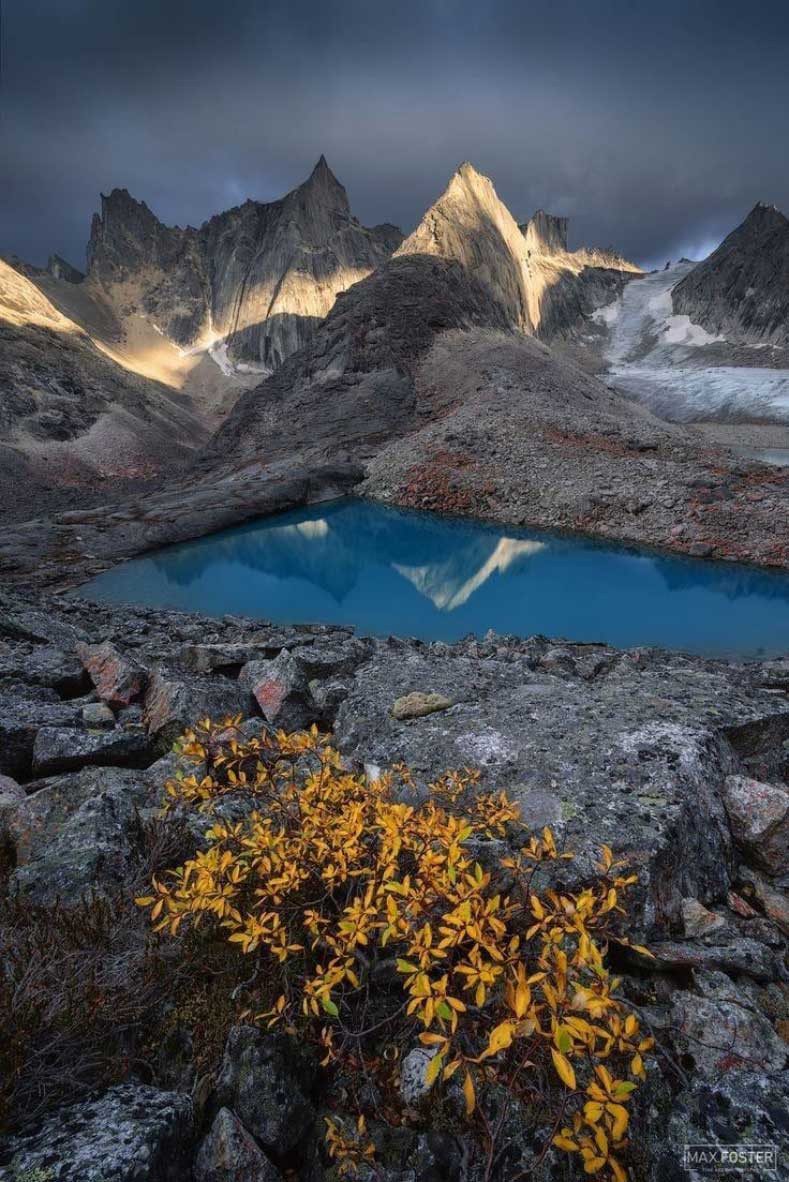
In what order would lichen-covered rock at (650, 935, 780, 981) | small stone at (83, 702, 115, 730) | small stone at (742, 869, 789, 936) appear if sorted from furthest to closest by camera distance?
small stone at (83, 702, 115, 730)
small stone at (742, 869, 789, 936)
lichen-covered rock at (650, 935, 780, 981)

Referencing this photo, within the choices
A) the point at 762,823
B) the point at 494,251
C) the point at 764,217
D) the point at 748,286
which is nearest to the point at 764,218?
the point at 764,217

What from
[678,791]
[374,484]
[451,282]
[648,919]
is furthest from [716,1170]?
[451,282]

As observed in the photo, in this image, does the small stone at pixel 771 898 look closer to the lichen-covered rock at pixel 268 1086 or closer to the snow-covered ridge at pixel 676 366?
the lichen-covered rock at pixel 268 1086

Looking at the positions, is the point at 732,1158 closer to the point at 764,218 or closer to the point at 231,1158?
the point at 231,1158

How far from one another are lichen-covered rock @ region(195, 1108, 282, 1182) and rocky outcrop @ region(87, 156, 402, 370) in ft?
338

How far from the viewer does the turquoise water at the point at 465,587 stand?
15703 mm

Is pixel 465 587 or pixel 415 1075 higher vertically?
pixel 415 1075

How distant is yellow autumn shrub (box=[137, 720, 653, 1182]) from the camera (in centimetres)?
195

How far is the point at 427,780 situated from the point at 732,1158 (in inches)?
118

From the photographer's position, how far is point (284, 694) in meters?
6.55

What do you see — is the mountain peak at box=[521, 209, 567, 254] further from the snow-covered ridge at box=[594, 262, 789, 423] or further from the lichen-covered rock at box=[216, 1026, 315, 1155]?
the lichen-covered rock at box=[216, 1026, 315, 1155]

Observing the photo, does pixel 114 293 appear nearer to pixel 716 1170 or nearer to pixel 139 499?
pixel 139 499

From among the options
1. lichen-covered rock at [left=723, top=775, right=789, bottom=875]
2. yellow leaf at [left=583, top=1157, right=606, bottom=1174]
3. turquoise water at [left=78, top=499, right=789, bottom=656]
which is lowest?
turquoise water at [left=78, top=499, right=789, bottom=656]

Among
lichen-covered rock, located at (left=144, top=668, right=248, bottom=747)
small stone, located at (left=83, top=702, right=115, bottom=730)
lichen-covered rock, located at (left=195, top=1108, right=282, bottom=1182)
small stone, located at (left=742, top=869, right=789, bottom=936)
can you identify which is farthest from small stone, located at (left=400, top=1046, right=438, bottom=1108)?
small stone, located at (left=83, top=702, right=115, bottom=730)
